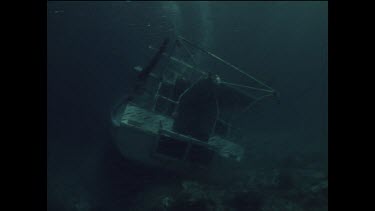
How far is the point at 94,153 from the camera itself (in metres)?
14.1

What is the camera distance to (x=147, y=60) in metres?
19.3

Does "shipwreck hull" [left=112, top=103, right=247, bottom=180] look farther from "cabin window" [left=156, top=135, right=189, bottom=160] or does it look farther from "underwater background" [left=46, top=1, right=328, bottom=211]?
"underwater background" [left=46, top=1, right=328, bottom=211]

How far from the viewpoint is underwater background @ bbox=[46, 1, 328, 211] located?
1197 centimetres

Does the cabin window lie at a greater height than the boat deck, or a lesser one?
lesser

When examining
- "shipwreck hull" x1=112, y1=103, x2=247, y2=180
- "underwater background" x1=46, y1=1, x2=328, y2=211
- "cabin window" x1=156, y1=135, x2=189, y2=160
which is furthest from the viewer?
"underwater background" x1=46, y1=1, x2=328, y2=211

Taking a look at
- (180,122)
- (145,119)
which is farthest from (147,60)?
(180,122)

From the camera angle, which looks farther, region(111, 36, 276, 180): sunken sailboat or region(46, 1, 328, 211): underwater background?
region(46, 1, 328, 211): underwater background

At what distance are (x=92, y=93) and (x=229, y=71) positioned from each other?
929cm

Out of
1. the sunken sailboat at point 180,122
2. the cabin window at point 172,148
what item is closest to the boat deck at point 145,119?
the sunken sailboat at point 180,122

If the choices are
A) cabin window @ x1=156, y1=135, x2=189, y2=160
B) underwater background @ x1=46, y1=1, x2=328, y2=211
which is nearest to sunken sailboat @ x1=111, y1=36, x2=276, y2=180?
cabin window @ x1=156, y1=135, x2=189, y2=160

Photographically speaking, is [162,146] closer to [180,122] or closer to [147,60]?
[180,122]

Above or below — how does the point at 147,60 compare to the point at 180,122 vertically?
above

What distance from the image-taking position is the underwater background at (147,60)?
11969 mm

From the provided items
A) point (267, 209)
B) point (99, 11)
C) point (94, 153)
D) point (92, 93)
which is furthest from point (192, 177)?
point (99, 11)
